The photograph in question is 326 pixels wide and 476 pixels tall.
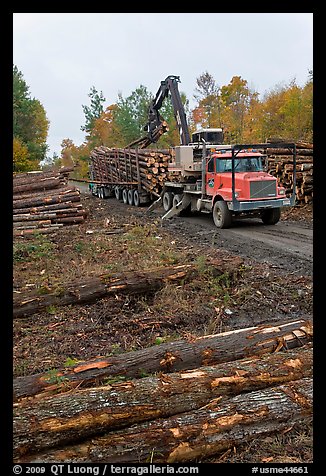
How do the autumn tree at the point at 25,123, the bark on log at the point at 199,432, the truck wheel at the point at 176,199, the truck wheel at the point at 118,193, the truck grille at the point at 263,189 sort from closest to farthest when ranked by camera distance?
1. the bark on log at the point at 199,432
2. the truck grille at the point at 263,189
3. the truck wheel at the point at 176,199
4. the truck wheel at the point at 118,193
5. the autumn tree at the point at 25,123

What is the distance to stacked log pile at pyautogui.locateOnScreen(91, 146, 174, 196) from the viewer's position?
20.3 metres

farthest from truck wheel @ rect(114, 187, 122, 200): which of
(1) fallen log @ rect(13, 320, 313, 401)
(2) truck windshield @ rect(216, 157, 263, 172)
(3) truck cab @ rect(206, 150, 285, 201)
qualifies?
(1) fallen log @ rect(13, 320, 313, 401)

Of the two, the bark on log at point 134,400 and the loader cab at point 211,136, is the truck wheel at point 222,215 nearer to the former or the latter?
the loader cab at point 211,136

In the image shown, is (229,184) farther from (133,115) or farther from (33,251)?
(133,115)

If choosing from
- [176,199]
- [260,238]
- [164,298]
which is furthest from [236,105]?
[164,298]

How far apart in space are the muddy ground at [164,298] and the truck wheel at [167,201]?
5.61 meters

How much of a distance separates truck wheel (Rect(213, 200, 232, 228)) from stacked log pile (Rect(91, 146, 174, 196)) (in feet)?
18.3

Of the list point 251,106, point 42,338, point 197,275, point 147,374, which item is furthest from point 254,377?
point 251,106

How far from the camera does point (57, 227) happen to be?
13742 mm

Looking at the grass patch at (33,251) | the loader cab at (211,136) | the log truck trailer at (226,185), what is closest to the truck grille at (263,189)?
the log truck trailer at (226,185)

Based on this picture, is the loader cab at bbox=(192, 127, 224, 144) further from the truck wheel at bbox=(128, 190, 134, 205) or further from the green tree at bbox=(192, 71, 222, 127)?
the green tree at bbox=(192, 71, 222, 127)

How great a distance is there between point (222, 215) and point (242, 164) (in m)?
1.70

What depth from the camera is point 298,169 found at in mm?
17000

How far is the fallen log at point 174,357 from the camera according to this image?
4.41m
